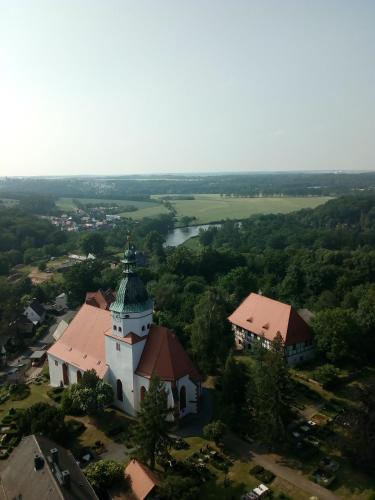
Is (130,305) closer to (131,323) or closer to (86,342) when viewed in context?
(131,323)

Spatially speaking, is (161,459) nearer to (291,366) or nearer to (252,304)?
(291,366)

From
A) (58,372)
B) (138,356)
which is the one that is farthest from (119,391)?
(58,372)

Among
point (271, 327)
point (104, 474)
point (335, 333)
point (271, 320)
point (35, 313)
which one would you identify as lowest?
point (35, 313)

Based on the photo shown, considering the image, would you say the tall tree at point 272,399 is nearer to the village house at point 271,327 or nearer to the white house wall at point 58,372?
the village house at point 271,327

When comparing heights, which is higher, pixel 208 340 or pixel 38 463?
pixel 38 463

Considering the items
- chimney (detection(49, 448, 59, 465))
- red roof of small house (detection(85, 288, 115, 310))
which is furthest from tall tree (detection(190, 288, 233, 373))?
chimney (detection(49, 448, 59, 465))

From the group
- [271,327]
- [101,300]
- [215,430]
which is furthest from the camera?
[101,300]
